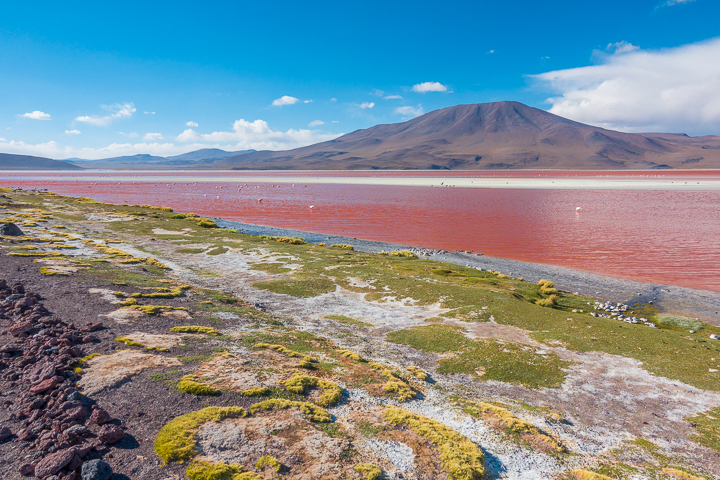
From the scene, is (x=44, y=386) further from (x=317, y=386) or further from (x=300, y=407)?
(x=317, y=386)

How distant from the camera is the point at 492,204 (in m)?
63.2

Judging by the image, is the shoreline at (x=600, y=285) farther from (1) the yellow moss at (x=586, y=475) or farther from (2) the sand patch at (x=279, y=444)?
(2) the sand patch at (x=279, y=444)

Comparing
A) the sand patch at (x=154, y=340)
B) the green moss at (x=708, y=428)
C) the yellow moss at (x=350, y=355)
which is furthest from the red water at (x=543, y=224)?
the sand patch at (x=154, y=340)

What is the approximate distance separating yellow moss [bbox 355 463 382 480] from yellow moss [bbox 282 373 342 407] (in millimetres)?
2160

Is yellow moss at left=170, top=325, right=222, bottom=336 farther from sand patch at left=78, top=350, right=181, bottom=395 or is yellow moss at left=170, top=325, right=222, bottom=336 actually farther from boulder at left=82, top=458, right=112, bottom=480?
boulder at left=82, top=458, right=112, bottom=480

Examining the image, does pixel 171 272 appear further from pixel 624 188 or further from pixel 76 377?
pixel 624 188

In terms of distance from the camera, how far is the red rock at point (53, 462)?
18.9 ft

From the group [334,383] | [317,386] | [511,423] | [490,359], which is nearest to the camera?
[511,423]

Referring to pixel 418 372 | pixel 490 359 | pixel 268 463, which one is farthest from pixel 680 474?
pixel 268 463

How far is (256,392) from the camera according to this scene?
8.70 meters

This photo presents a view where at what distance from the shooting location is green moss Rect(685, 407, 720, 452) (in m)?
8.41

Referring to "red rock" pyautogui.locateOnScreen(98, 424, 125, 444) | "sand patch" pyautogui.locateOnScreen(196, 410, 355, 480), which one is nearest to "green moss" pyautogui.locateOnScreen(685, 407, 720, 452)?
"sand patch" pyautogui.locateOnScreen(196, 410, 355, 480)

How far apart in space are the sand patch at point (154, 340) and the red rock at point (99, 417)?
3.52 m

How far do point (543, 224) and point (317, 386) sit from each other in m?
43.2
